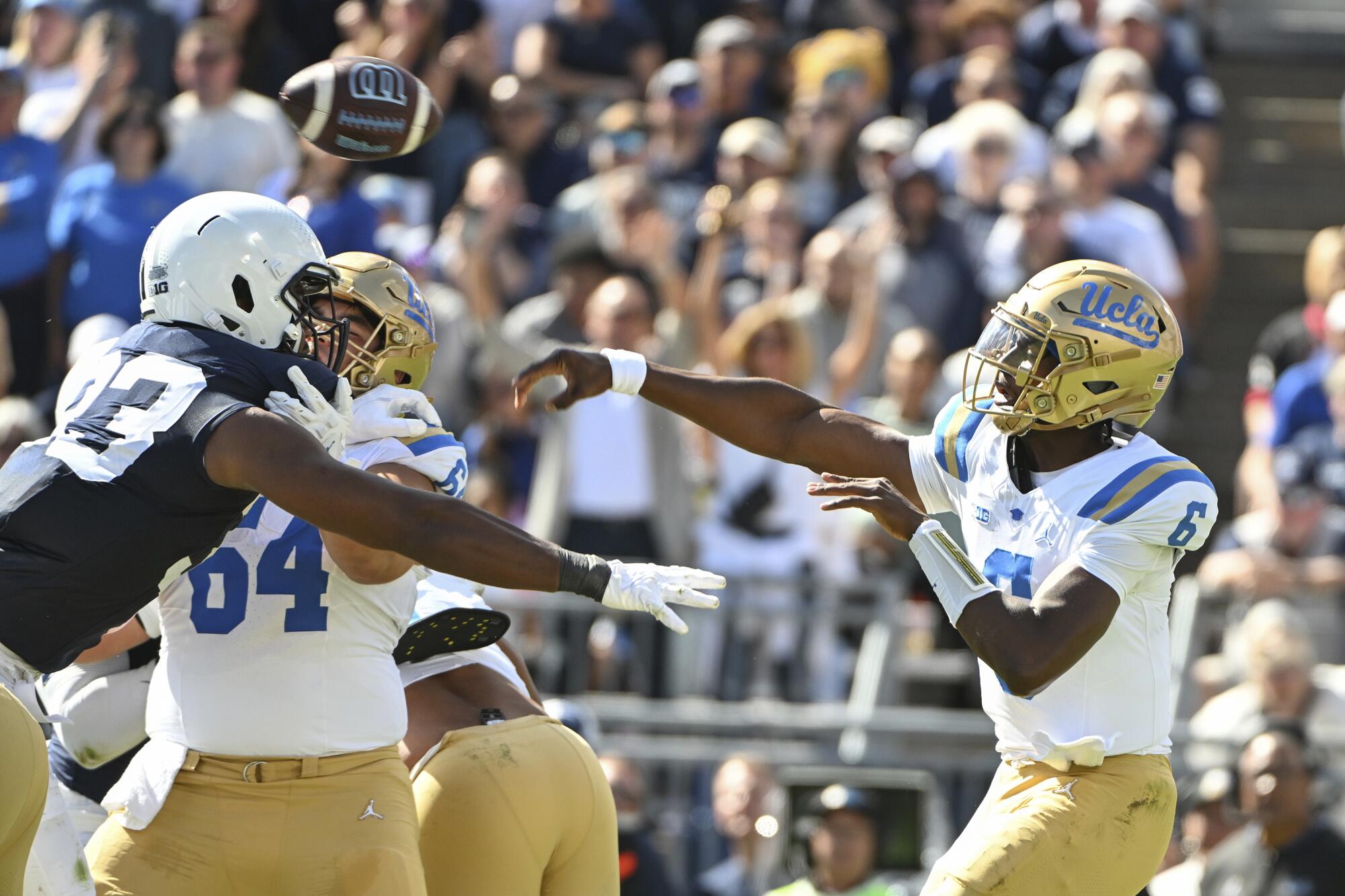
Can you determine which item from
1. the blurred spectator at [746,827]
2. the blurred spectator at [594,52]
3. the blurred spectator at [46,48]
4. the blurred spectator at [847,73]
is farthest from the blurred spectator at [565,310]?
the blurred spectator at [46,48]

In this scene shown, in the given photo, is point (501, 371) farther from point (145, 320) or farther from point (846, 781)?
point (145, 320)

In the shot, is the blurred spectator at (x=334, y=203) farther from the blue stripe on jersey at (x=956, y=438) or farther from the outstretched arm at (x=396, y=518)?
the outstretched arm at (x=396, y=518)

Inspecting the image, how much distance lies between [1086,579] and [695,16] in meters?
7.73

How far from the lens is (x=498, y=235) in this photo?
31.4ft

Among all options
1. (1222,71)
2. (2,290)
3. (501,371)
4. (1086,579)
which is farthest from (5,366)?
(1222,71)

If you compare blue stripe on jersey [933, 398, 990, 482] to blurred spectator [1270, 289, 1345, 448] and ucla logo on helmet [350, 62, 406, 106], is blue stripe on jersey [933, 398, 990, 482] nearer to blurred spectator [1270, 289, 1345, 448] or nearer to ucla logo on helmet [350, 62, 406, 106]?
ucla logo on helmet [350, 62, 406, 106]

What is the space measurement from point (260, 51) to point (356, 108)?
5721 mm

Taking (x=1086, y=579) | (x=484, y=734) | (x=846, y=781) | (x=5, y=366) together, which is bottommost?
(x=846, y=781)

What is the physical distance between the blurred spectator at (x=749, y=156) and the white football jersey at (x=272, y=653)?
5.84 metres

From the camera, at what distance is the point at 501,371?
29.5 ft

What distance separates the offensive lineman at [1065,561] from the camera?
13.6 ft

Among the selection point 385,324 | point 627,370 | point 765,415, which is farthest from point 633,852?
point 385,324

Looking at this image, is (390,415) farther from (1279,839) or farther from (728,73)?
(728,73)

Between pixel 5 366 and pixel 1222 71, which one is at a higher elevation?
pixel 1222 71
